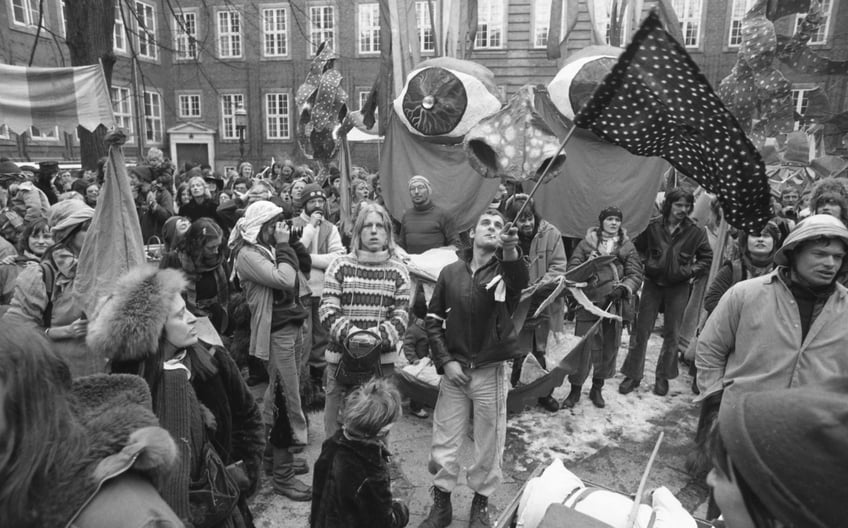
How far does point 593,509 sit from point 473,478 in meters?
1.57

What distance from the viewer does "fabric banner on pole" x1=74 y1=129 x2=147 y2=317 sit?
2.75m

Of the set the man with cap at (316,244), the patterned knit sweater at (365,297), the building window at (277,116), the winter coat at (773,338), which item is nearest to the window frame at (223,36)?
the building window at (277,116)

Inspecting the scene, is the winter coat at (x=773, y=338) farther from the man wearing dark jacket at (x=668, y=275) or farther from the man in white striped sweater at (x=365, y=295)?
the man wearing dark jacket at (x=668, y=275)

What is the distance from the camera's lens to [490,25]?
874 inches

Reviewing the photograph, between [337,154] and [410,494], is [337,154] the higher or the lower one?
the higher one

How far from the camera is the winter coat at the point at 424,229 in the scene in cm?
543

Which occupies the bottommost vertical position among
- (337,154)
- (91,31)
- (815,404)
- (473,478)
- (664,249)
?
(473,478)

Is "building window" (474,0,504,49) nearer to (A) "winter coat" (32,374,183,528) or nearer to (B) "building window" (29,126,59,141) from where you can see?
(B) "building window" (29,126,59,141)

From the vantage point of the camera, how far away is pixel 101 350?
182cm

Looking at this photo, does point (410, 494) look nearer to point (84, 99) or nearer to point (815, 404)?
point (815, 404)

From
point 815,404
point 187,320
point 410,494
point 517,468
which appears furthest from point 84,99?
point 815,404

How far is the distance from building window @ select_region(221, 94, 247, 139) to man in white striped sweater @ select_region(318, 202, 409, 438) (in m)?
26.6

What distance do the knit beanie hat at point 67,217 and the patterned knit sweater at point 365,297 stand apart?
1486 millimetres

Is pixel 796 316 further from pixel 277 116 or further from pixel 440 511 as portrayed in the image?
pixel 277 116
